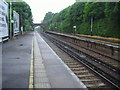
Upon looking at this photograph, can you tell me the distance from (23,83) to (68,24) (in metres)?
54.3

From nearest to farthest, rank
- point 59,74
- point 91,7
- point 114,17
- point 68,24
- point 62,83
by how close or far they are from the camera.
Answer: point 62,83
point 59,74
point 114,17
point 91,7
point 68,24

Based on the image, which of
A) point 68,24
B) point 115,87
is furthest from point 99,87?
point 68,24

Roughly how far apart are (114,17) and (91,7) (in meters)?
11.1

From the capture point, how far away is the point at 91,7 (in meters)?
41.6

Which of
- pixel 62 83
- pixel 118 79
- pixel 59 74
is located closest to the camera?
pixel 62 83

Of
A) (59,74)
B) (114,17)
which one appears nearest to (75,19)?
(114,17)

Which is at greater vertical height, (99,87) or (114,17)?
(114,17)

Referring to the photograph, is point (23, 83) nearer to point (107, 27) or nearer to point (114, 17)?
point (114, 17)

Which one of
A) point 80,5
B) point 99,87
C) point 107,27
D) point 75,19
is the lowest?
point 99,87

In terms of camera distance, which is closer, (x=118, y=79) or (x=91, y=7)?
(x=118, y=79)

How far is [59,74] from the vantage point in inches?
329

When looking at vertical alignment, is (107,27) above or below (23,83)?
above

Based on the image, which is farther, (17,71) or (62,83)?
(17,71)

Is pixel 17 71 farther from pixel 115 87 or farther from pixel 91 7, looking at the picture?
pixel 91 7
